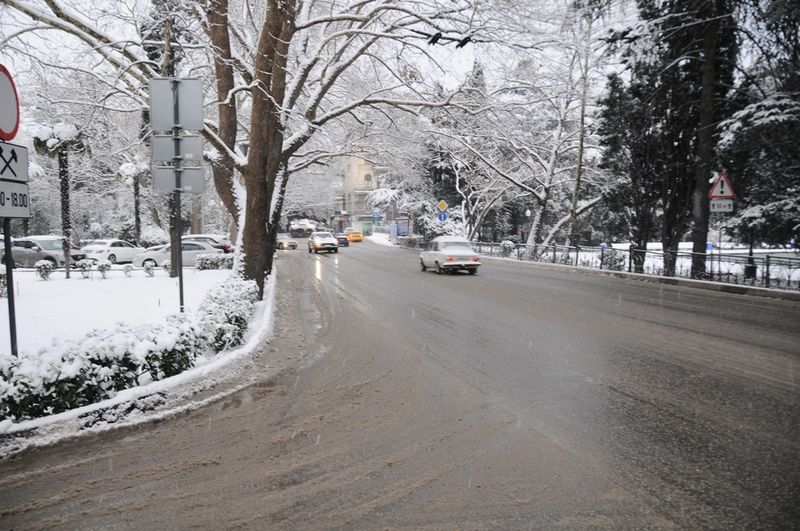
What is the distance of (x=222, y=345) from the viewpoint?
686 cm

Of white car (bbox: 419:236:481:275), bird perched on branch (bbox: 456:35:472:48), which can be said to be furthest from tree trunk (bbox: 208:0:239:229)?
white car (bbox: 419:236:481:275)

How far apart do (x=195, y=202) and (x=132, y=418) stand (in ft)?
122

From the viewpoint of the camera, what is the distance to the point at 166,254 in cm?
2473

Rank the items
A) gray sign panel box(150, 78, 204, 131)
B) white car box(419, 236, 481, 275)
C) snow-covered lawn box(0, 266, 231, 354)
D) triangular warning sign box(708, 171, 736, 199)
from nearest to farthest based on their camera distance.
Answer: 1. gray sign panel box(150, 78, 204, 131)
2. snow-covered lawn box(0, 266, 231, 354)
3. triangular warning sign box(708, 171, 736, 199)
4. white car box(419, 236, 481, 275)

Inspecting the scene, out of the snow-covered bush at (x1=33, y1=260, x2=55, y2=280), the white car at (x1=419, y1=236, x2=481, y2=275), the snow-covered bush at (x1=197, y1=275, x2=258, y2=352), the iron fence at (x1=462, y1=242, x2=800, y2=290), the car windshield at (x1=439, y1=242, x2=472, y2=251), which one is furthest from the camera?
the car windshield at (x1=439, y1=242, x2=472, y2=251)

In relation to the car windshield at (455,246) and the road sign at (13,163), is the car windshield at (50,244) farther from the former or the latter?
the road sign at (13,163)

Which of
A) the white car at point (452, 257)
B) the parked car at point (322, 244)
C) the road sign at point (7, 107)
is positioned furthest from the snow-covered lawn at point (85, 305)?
the parked car at point (322, 244)

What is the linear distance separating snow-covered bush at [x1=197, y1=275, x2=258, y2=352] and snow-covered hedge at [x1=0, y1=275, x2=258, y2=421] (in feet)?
0.09

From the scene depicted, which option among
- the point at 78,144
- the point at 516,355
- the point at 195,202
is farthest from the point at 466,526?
the point at 195,202

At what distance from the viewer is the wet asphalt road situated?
309cm

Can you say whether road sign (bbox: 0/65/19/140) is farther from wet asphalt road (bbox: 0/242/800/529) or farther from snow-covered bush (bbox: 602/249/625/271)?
snow-covered bush (bbox: 602/249/625/271)

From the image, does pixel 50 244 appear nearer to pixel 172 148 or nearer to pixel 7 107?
pixel 172 148

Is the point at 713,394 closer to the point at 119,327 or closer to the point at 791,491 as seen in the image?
the point at 791,491

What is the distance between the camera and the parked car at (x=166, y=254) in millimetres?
24672
